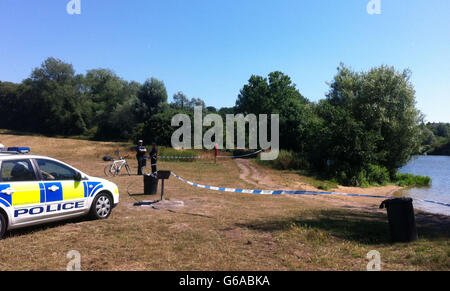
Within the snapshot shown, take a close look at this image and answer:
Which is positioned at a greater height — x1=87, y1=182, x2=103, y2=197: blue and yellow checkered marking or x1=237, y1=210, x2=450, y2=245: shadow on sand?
x1=87, y1=182, x2=103, y2=197: blue and yellow checkered marking

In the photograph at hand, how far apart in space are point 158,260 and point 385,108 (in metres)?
29.7

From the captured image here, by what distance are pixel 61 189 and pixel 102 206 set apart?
4.24 ft

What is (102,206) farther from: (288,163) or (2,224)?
(288,163)

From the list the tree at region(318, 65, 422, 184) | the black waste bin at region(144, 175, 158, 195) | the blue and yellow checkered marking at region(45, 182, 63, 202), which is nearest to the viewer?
the blue and yellow checkered marking at region(45, 182, 63, 202)

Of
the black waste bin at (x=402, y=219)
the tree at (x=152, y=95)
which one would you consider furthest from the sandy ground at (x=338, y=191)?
the tree at (x=152, y=95)

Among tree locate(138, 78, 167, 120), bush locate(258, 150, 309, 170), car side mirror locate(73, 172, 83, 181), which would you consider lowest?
bush locate(258, 150, 309, 170)

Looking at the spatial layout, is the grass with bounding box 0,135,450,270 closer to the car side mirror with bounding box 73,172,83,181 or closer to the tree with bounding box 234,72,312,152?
the car side mirror with bounding box 73,172,83,181

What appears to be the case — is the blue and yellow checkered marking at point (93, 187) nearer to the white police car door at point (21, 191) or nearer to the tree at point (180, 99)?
the white police car door at point (21, 191)

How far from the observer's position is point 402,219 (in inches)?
248

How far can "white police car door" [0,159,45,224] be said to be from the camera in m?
5.78

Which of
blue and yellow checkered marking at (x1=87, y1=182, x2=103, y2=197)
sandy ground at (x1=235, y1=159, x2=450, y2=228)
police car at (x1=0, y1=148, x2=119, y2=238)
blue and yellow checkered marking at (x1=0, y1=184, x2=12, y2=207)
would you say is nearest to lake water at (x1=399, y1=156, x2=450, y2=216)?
sandy ground at (x1=235, y1=159, x2=450, y2=228)

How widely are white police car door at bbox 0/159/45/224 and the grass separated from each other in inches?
19.4
